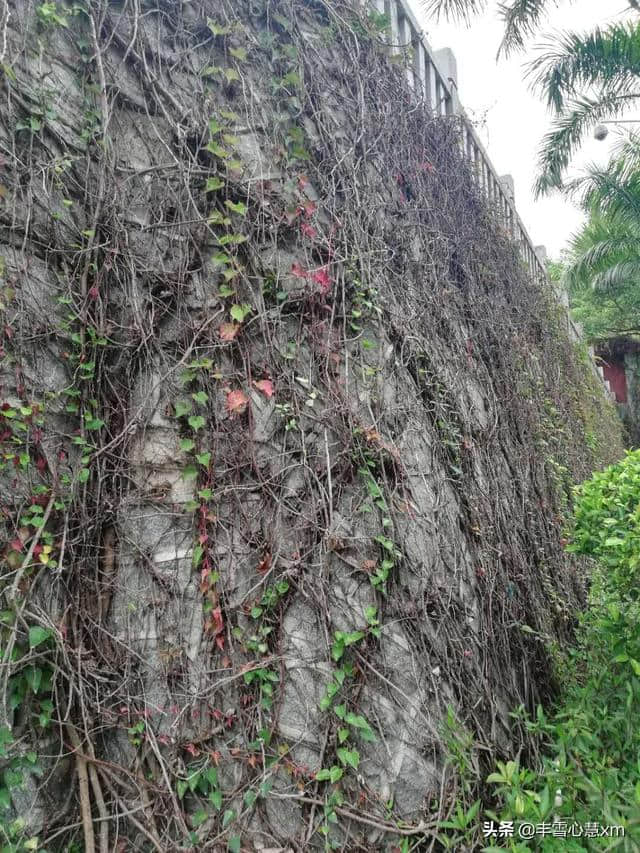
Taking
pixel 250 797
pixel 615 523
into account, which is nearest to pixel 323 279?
pixel 615 523

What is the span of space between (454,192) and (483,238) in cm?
56

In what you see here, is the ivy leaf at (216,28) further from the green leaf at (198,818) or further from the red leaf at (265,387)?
the green leaf at (198,818)

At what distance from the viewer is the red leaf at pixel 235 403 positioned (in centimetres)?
219

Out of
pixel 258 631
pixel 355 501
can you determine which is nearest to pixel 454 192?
pixel 355 501

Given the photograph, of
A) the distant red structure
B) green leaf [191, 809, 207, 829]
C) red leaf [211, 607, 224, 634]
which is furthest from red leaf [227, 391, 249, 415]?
the distant red structure

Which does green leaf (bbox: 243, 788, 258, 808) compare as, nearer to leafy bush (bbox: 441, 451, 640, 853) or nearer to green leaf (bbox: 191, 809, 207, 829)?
green leaf (bbox: 191, 809, 207, 829)

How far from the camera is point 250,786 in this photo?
6.44ft

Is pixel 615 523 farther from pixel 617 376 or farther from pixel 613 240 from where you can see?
pixel 617 376

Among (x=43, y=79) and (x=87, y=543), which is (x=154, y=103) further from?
(x=87, y=543)

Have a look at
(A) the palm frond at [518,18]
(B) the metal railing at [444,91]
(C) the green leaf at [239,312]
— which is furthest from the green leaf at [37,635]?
(A) the palm frond at [518,18]

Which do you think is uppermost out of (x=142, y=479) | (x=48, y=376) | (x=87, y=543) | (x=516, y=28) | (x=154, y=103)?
(x=516, y=28)

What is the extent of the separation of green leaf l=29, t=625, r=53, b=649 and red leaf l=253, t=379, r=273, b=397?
3.63 ft

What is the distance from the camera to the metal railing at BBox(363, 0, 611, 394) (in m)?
3.32

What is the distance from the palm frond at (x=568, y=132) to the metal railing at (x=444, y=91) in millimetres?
4351
